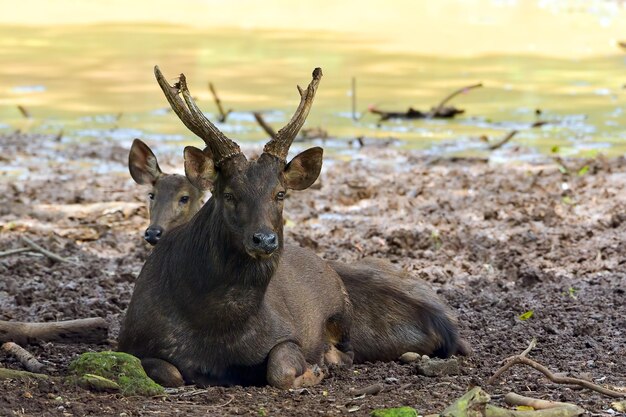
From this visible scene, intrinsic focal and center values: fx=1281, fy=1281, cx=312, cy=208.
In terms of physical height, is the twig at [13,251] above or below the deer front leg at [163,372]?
below

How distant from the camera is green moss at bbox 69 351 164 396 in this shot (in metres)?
6.35

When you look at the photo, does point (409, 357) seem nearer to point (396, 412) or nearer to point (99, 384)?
point (396, 412)

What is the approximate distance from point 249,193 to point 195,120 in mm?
474

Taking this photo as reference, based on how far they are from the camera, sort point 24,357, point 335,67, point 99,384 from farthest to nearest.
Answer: point 335,67 → point 24,357 → point 99,384

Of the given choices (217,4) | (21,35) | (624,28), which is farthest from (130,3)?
(624,28)

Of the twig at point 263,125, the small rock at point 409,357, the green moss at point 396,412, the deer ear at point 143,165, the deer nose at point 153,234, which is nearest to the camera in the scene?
the green moss at point 396,412

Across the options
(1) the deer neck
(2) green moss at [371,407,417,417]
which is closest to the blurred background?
(1) the deer neck

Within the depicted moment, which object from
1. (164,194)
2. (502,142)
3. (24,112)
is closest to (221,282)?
(164,194)

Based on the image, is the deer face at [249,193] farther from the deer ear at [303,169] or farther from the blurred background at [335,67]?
the blurred background at [335,67]

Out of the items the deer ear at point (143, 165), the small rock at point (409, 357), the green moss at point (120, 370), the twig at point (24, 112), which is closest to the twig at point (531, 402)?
the small rock at point (409, 357)

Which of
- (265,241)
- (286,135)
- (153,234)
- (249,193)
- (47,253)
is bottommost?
(47,253)

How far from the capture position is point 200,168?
22.4ft

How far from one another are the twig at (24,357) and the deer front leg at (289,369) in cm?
124

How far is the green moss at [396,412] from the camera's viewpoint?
19.0 ft
